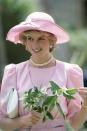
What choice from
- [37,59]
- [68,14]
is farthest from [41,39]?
[68,14]

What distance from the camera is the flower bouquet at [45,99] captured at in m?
5.86

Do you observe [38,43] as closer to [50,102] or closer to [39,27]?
[39,27]

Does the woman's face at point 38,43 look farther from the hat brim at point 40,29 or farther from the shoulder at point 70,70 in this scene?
the shoulder at point 70,70

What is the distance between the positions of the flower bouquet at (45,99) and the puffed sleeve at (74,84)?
20cm

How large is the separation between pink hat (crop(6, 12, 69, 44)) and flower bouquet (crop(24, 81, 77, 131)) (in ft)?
1.45

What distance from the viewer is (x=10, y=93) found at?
611 centimetres

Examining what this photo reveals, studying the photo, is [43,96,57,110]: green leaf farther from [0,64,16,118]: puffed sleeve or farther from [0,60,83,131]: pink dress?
[0,64,16,118]: puffed sleeve

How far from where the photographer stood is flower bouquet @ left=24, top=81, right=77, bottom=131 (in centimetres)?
586

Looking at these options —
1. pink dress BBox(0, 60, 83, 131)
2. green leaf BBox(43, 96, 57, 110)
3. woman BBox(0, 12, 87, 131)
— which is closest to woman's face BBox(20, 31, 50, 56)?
woman BBox(0, 12, 87, 131)

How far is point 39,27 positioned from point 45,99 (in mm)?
576

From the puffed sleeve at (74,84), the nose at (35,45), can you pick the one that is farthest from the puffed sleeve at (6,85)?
the puffed sleeve at (74,84)

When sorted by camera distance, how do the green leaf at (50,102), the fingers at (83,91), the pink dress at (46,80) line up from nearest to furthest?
the green leaf at (50,102) → the fingers at (83,91) → the pink dress at (46,80)

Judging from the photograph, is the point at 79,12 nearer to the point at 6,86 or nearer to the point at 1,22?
the point at 1,22

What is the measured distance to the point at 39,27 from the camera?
236 inches
